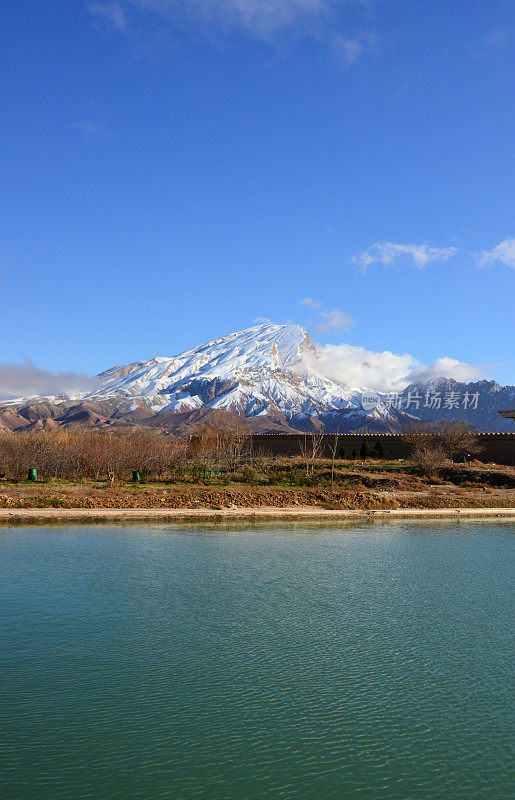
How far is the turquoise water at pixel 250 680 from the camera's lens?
6082 millimetres

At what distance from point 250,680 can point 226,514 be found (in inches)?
679

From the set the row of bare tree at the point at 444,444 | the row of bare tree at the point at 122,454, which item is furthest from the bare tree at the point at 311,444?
the row of bare tree at the point at 444,444

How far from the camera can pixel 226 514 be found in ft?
83.6

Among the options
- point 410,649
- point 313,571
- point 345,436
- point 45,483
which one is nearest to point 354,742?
point 410,649

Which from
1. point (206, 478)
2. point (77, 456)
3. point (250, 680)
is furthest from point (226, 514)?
point (250, 680)

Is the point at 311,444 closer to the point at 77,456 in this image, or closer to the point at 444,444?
the point at 444,444

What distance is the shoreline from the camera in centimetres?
2298

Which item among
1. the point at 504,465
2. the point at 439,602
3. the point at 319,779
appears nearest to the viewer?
the point at 319,779

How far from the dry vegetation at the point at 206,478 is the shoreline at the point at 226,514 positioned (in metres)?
1.10

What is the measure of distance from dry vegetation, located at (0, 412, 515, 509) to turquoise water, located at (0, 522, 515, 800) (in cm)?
1268

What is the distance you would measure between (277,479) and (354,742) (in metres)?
29.1

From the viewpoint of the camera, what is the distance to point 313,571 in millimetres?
15344

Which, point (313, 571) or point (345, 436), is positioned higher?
point (345, 436)

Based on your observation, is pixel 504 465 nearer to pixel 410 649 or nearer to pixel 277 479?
pixel 277 479
